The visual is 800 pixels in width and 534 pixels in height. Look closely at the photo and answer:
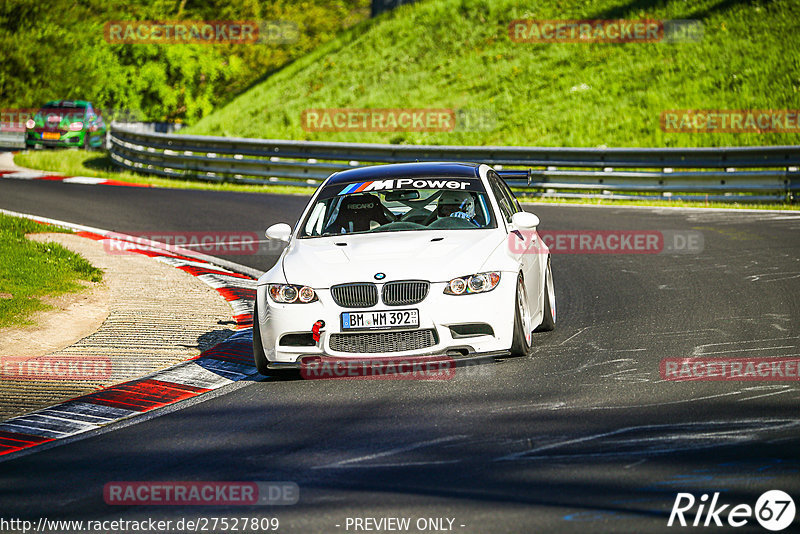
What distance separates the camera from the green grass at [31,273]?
35.7 ft

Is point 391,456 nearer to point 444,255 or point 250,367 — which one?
point 444,255

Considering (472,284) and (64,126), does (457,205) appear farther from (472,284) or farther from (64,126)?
(64,126)

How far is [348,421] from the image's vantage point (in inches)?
270

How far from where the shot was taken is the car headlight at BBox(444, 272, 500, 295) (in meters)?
8.01

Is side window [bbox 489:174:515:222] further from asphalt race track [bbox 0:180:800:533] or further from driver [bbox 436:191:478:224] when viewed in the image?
asphalt race track [bbox 0:180:800:533]

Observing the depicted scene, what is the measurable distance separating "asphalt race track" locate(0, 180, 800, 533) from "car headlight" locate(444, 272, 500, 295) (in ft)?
2.03

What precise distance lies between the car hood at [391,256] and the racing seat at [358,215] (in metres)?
0.34

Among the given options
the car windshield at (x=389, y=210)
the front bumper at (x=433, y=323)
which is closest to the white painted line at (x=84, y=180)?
the car windshield at (x=389, y=210)

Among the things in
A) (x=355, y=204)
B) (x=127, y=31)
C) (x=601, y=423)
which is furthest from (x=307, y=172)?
(x=127, y=31)

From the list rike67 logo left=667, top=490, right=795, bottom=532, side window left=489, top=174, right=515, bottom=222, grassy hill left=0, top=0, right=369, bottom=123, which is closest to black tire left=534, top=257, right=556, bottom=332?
side window left=489, top=174, right=515, bottom=222

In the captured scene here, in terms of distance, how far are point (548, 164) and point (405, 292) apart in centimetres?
1525

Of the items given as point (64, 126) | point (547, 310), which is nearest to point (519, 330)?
point (547, 310)

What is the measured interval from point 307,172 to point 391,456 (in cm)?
1934

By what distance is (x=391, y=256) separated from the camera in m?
8.30
